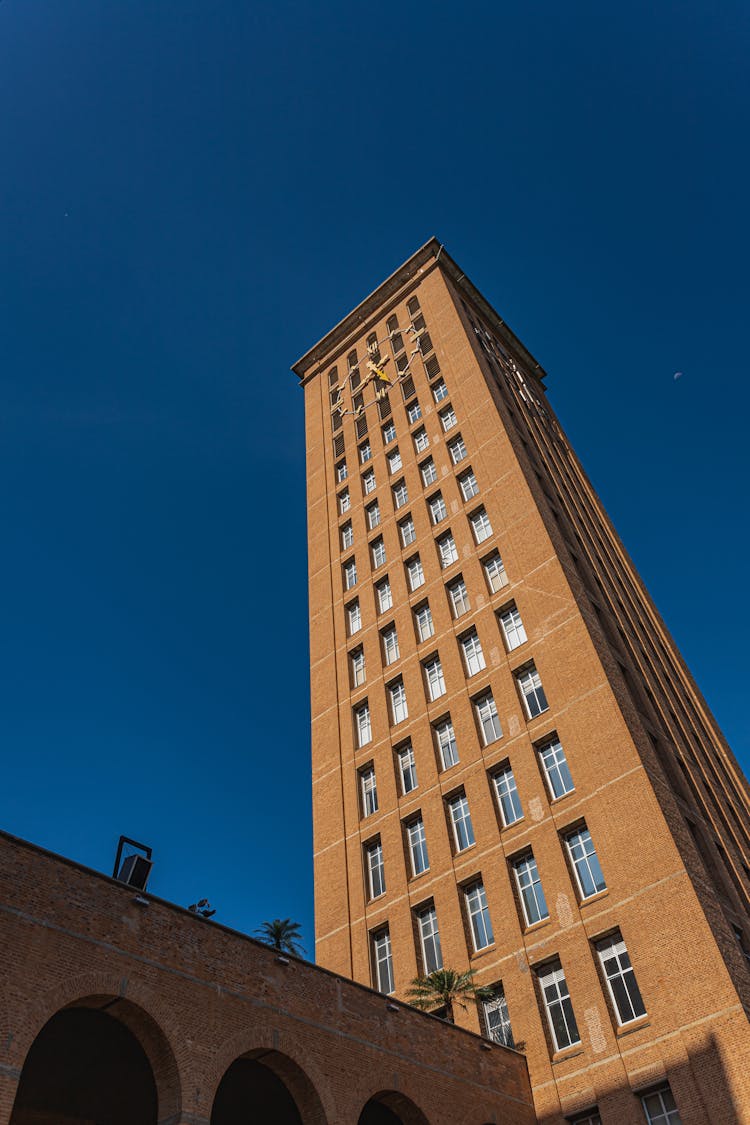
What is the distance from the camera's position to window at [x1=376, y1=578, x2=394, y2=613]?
4578cm

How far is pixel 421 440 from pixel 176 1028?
38322 mm

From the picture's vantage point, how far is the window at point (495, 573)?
39819 mm

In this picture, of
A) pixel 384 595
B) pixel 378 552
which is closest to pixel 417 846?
pixel 384 595

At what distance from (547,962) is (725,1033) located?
6.28 m

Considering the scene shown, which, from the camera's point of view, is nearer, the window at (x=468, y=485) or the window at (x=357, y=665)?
the window at (x=357, y=665)

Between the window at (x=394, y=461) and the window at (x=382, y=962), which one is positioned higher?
the window at (x=394, y=461)

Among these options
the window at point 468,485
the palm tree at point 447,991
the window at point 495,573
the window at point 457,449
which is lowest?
the palm tree at point 447,991

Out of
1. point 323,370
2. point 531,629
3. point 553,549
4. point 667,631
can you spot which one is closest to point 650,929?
point 531,629

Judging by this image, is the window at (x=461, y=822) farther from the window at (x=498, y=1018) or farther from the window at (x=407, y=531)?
the window at (x=407, y=531)

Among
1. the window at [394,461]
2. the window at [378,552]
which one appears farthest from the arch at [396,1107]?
the window at [394,461]

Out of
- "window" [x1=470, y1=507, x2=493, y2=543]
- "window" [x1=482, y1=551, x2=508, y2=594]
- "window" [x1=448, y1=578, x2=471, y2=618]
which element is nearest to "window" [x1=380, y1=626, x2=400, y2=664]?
"window" [x1=448, y1=578, x2=471, y2=618]

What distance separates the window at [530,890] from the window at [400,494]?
22892mm

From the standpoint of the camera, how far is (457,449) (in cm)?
4881

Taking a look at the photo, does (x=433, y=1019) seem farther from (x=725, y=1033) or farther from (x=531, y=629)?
(x=531, y=629)
